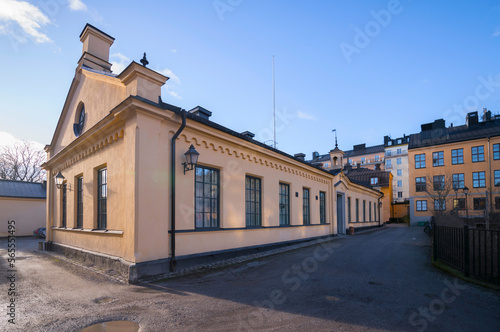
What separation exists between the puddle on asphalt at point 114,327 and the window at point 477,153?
40721mm

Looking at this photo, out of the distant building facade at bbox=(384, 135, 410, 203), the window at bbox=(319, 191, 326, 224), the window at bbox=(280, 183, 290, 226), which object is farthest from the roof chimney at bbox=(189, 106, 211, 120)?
the distant building facade at bbox=(384, 135, 410, 203)

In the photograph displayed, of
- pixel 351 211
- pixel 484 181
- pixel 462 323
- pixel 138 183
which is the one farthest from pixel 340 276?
pixel 484 181

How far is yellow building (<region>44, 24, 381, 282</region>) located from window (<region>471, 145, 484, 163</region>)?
3115cm

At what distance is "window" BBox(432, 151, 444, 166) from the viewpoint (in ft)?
117

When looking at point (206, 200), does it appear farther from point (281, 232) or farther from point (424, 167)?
point (424, 167)

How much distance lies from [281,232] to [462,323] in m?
8.70

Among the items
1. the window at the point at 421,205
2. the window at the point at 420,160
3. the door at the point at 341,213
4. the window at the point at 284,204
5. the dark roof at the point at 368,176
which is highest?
the window at the point at 420,160

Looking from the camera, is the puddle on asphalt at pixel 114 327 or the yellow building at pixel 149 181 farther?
the yellow building at pixel 149 181

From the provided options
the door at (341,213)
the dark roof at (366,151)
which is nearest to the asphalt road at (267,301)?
the door at (341,213)

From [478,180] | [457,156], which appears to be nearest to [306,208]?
[457,156]

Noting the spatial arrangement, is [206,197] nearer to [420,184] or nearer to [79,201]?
[79,201]

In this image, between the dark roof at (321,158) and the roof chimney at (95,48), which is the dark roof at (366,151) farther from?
the roof chimney at (95,48)

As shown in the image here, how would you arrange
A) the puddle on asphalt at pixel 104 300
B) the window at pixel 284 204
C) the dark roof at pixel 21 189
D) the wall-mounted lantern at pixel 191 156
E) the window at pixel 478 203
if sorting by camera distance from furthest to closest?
1. the window at pixel 478 203
2. the dark roof at pixel 21 189
3. the window at pixel 284 204
4. the wall-mounted lantern at pixel 191 156
5. the puddle on asphalt at pixel 104 300

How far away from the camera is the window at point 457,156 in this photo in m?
34.2
